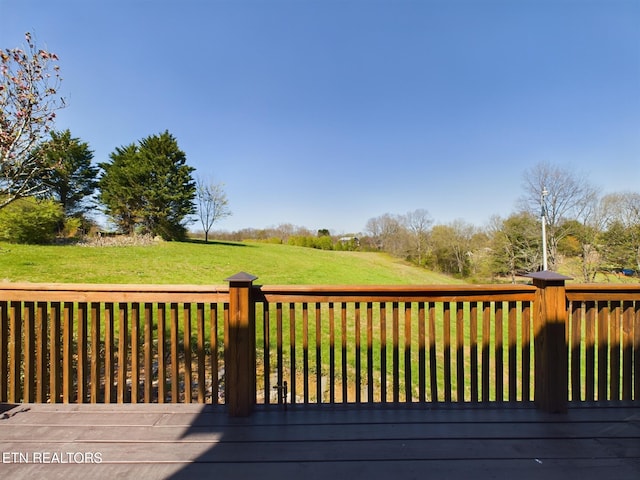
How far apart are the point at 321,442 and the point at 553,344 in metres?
1.71

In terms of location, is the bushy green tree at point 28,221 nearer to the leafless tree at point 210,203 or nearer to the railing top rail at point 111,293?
the leafless tree at point 210,203

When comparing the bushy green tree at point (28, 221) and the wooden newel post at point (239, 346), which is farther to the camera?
the bushy green tree at point (28, 221)

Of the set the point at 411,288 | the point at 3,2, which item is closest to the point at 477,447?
the point at 411,288

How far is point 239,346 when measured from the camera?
1.87 metres

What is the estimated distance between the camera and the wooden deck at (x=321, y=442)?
1368 millimetres

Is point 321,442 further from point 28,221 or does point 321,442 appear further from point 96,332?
point 28,221

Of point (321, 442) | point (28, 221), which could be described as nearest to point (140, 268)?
point (28, 221)

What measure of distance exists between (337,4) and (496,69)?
515cm

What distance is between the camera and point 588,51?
23.0 feet

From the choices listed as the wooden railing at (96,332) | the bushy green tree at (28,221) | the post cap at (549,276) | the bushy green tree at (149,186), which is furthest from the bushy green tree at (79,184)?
the post cap at (549,276)

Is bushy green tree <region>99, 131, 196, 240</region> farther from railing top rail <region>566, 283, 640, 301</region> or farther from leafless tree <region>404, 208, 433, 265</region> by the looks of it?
railing top rail <region>566, 283, 640, 301</region>

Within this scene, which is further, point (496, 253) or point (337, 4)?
point (496, 253)

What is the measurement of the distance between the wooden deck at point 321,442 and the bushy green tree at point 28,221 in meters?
14.7

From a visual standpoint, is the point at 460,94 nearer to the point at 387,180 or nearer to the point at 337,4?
the point at 337,4
